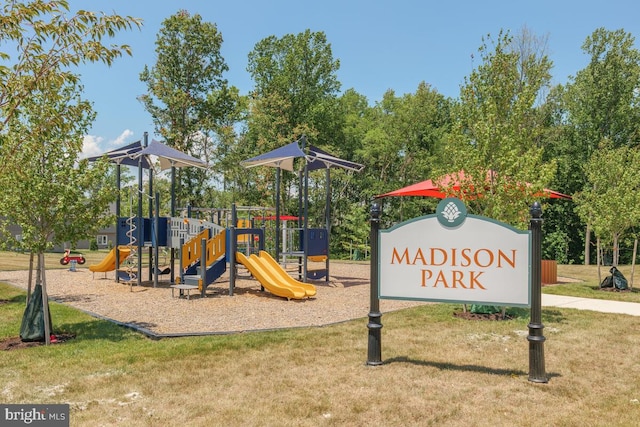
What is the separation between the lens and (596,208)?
14.7 metres

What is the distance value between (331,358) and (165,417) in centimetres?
259

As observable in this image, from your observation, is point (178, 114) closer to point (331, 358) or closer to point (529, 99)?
point (529, 99)

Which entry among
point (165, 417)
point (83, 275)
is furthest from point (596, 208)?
point (83, 275)

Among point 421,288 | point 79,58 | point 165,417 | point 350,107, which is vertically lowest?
point 165,417

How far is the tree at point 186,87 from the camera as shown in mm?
32844

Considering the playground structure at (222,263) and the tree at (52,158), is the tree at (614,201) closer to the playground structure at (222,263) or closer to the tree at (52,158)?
the playground structure at (222,263)

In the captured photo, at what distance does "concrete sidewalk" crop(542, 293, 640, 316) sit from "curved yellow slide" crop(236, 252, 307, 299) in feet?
19.2

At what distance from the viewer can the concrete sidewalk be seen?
420 inches

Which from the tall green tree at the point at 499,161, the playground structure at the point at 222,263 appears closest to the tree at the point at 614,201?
the tall green tree at the point at 499,161

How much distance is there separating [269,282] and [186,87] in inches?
972

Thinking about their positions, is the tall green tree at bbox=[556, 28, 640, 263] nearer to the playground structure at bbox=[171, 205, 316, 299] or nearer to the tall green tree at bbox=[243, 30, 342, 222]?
the tall green tree at bbox=[243, 30, 342, 222]

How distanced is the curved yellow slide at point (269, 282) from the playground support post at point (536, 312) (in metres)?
7.04

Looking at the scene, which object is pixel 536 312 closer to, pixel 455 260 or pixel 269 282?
pixel 455 260

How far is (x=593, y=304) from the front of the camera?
1150 cm
